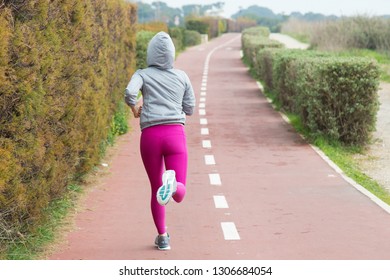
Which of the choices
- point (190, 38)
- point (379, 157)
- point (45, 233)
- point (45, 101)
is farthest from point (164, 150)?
point (190, 38)

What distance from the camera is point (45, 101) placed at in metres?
7.85

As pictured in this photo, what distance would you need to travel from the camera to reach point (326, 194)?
1059 centimetres

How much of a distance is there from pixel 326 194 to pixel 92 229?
3.58 meters

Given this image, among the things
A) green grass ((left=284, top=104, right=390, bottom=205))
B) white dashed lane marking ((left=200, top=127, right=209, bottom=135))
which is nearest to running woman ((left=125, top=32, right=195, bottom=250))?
green grass ((left=284, top=104, right=390, bottom=205))

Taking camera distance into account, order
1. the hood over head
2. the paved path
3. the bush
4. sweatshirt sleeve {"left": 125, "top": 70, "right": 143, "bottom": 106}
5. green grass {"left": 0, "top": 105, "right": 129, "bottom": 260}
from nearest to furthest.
A: green grass {"left": 0, "top": 105, "right": 129, "bottom": 260} → sweatshirt sleeve {"left": 125, "top": 70, "right": 143, "bottom": 106} → the hood over head → the paved path → the bush

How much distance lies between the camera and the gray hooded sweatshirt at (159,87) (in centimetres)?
714

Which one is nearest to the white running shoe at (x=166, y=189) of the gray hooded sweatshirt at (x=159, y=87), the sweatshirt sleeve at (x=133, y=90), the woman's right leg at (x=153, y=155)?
the woman's right leg at (x=153, y=155)

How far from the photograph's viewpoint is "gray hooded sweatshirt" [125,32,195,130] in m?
7.14

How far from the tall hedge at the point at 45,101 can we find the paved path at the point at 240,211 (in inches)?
22.8

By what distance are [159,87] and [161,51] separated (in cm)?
33

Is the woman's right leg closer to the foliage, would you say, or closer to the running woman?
the running woman

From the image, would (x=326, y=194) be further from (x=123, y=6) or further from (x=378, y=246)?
(x=123, y=6)

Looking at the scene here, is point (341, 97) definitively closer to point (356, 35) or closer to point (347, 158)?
point (347, 158)
